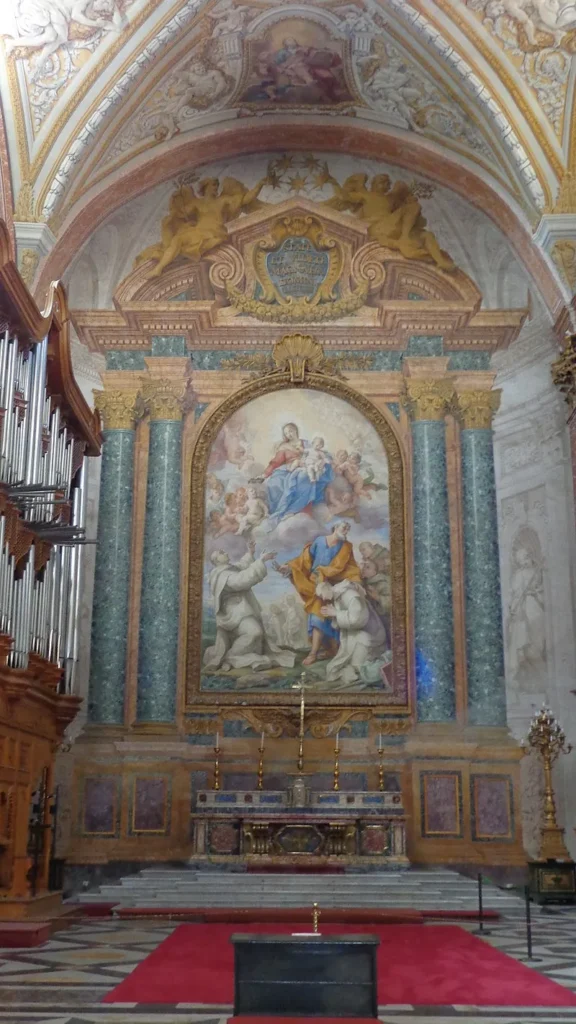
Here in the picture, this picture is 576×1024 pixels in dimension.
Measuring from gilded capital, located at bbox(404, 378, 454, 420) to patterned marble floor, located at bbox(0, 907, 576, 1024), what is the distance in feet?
25.9

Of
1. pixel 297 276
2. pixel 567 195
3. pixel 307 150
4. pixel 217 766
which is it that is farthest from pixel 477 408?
pixel 217 766

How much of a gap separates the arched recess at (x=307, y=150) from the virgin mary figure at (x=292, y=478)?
13.3 ft

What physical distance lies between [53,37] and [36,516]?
6.50 meters

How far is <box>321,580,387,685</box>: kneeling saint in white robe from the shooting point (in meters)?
15.4

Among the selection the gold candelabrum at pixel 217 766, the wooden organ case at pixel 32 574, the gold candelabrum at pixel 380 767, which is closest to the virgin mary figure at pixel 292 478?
the gold candelabrum at pixel 217 766

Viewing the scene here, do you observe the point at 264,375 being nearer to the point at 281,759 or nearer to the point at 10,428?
the point at 281,759

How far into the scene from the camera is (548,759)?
549 inches

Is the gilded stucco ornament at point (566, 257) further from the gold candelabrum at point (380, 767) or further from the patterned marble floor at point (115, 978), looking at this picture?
the patterned marble floor at point (115, 978)

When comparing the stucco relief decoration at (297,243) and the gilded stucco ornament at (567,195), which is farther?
the stucco relief decoration at (297,243)

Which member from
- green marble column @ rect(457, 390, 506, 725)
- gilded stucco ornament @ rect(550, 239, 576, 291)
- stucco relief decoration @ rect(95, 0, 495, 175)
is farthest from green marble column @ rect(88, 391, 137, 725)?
gilded stucco ornament @ rect(550, 239, 576, 291)

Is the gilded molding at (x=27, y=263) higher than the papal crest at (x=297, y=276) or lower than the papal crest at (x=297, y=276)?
lower

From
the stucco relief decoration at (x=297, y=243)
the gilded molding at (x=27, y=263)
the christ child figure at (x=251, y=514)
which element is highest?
the stucco relief decoration at (x=297, y=243)

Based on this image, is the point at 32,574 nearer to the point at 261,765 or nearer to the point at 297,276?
the point at 261,765

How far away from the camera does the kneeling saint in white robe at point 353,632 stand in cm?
1542
